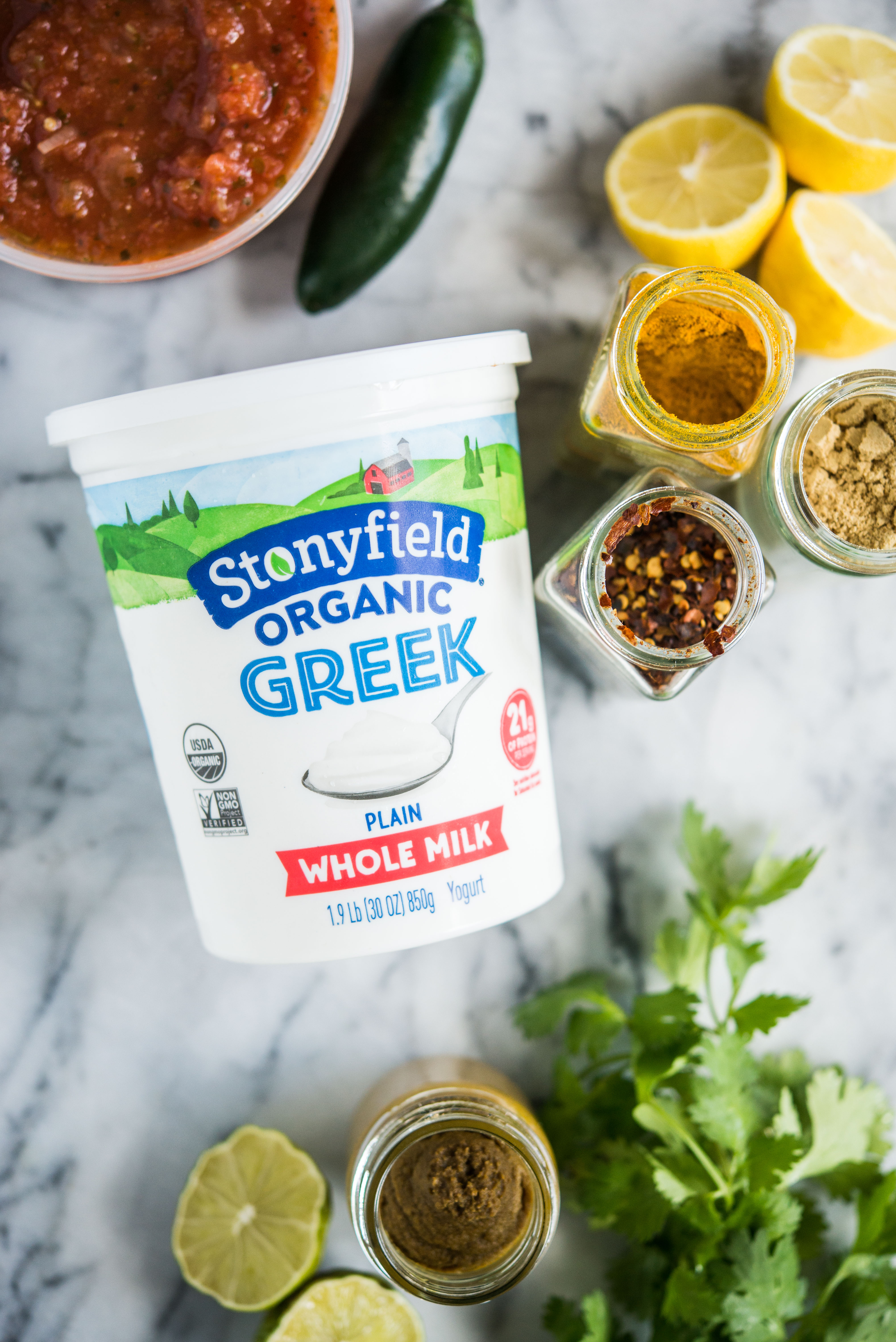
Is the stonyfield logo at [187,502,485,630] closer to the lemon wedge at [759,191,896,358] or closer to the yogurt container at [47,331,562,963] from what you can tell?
the yogurt container at [47,331,562,963]

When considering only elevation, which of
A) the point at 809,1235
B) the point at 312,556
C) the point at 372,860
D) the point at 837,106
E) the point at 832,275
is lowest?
the point at 809,1235

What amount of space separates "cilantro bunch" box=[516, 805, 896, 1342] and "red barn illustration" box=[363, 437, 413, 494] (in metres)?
0.57

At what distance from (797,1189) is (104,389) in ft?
4.40

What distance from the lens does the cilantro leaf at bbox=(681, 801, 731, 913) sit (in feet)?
3.63

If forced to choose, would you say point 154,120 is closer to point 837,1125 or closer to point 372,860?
point 372,860

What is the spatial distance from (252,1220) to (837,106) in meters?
1.41

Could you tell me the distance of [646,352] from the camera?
89 cm

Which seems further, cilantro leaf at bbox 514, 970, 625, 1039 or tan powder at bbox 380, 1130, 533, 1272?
cilantro leaf at bbox 514, 970, 625, 1039

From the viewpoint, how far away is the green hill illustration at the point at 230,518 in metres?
0.78

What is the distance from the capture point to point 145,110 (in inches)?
37.1

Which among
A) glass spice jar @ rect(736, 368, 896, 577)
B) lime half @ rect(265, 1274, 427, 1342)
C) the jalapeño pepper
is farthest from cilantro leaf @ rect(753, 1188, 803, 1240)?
the jalapeño pepper

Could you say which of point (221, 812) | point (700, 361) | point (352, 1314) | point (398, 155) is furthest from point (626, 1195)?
point (398, 155)

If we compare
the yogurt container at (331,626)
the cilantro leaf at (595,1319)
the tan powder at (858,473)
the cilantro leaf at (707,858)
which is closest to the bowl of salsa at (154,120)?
the yogurt container at (331,626)

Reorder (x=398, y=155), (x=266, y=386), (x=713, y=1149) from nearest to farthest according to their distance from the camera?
(x=266, y=386), (x=398, y=155), (x=713, y=1149)
